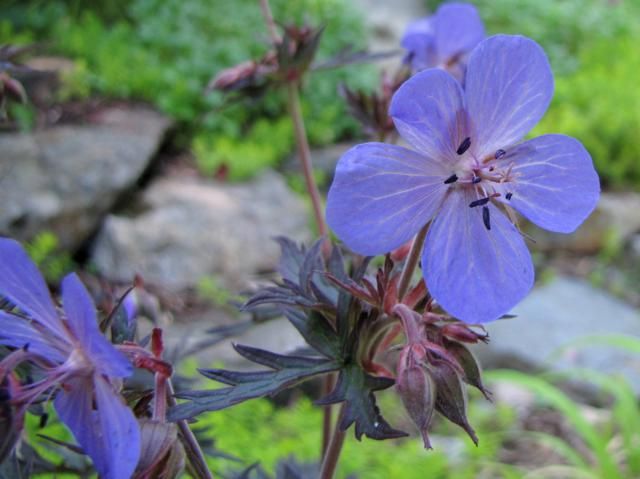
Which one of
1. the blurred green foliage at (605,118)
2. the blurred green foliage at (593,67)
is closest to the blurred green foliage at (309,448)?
the blurred green foliage at (593,67)

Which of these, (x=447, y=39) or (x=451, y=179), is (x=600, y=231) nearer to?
(x=447, y=39)

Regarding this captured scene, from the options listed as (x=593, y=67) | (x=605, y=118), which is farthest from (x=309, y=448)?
(x=593, y=67)

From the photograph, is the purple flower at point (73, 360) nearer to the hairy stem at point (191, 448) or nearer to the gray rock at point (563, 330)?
the hairy stem at point (191, 448)

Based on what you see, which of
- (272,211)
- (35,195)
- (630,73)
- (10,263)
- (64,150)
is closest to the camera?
(10,263)

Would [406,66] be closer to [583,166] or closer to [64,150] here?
[583,166]

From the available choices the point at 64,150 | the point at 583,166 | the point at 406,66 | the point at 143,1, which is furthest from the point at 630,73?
the point at 583,166

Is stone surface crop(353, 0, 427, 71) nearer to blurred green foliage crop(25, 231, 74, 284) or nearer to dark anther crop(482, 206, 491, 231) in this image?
blurred green foliage crop(25, 231, 74, 284)

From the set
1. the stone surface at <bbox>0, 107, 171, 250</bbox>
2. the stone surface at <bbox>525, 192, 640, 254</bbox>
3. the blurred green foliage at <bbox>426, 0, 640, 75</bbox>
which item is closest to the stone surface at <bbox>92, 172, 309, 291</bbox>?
the stone surface at <bbox>0, 107, 171, 250</bbox>
